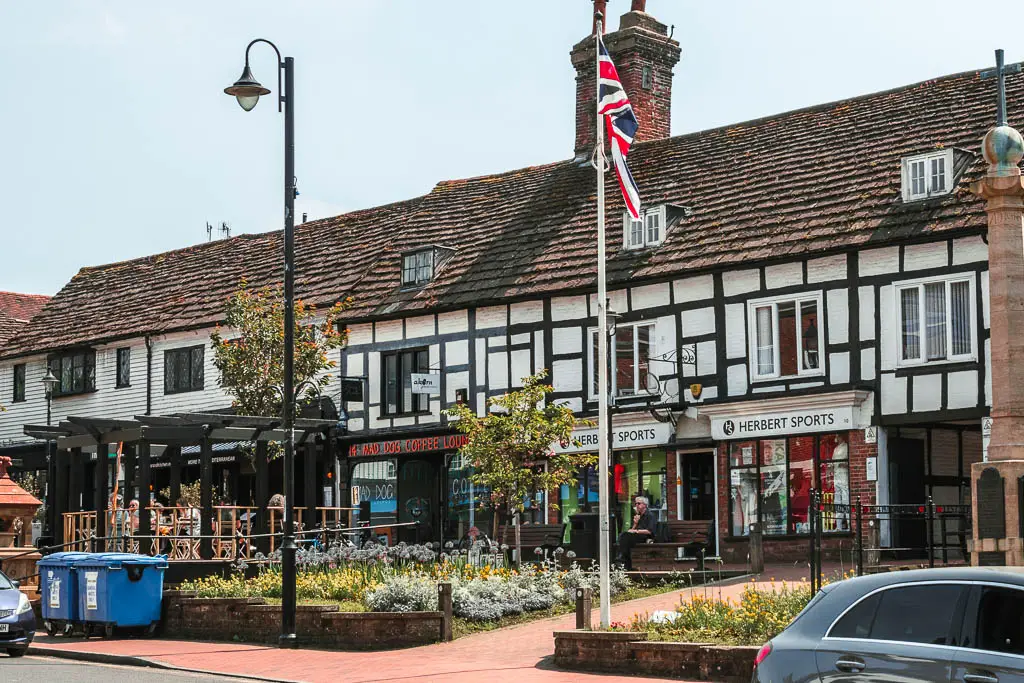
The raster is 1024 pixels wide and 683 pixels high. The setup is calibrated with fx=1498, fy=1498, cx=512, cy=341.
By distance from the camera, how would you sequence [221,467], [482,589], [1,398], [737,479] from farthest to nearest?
1. [1,398]
2. [221,467]
3. [737,479]
4. [482,589]

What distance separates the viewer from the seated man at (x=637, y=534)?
2680 cm

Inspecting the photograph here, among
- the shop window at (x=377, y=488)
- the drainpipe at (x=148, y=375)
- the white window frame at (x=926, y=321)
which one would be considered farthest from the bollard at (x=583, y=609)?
the drainpipe at (x=148, y=375)

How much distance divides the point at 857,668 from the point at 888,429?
65.0 ft

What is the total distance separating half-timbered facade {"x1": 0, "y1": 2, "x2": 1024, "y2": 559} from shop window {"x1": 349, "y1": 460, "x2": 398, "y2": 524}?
0.06m

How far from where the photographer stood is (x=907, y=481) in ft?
93.2

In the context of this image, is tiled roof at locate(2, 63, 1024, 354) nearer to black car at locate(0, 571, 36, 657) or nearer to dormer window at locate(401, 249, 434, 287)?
dormer window at locate(401, 249, 434, 287)

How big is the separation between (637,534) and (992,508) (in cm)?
1100

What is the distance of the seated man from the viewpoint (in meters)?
26.8

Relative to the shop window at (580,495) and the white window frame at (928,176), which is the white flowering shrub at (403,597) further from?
the white window frame at (928,176)

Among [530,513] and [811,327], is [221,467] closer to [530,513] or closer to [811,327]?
[530,513]

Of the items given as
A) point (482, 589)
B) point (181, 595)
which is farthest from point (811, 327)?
point (181, 595)

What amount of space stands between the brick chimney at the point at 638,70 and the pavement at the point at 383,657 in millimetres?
18180

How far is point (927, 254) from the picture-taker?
27531 millimetres

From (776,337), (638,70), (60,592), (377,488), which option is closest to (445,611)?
(60,592)
